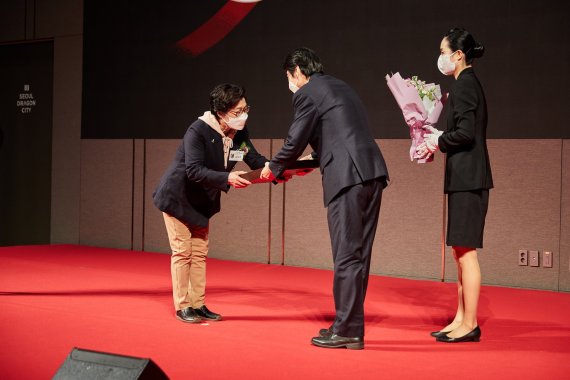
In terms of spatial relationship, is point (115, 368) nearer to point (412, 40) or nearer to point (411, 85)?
point (411, 85)

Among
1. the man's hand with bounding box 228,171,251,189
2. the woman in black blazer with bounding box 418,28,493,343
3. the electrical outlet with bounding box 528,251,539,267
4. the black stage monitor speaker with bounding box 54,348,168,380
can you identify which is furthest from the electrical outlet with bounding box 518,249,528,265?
the black stage monitor speaker with bounding box 54,348,168,380

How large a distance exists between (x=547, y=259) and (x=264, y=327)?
260 cm

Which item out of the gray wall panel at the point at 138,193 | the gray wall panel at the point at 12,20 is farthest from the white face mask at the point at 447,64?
the gray wall panel at the point at 12,20

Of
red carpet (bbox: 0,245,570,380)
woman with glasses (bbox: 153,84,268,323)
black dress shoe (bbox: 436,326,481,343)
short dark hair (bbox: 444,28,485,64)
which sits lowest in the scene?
red carpet (bbox: 0,245,570,380)

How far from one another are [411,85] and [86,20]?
5336 millimetres

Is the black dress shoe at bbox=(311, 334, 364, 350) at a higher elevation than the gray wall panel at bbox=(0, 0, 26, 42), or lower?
lower

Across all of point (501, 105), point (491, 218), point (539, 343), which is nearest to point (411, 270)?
point (491, 218)

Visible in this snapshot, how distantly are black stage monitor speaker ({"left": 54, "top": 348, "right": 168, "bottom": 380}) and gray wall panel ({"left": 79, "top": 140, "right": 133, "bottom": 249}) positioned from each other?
5.72m

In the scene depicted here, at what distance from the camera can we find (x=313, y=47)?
256 inches

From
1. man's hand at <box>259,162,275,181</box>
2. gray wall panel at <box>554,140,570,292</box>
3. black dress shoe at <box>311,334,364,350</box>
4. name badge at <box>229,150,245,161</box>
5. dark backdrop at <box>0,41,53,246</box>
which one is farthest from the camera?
dark backdrop at <box>0,41,53,246</box>

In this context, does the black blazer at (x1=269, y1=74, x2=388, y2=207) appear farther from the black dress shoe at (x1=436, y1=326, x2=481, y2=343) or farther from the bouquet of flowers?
the black dress shoe at (x1=436, y1=326, x2=481, y2=343)

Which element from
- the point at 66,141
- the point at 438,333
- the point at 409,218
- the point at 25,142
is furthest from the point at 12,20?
the point at 438,333

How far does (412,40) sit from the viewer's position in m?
5.95

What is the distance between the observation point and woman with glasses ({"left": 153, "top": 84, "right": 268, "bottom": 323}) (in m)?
3.98
